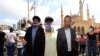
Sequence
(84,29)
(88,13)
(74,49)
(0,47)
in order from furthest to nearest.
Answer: (88,13) < (84,29) < (0,47) < (74,49)

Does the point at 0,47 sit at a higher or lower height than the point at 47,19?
lower

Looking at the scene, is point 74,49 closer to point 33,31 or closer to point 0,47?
point 33,31

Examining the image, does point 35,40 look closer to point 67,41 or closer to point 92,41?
point 67,41

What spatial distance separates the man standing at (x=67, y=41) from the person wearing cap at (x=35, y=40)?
1.52ft

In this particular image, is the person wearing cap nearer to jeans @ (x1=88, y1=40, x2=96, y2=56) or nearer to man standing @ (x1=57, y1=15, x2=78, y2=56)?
man standing @ (x1=57, y1=15, x2=78, y2=56)

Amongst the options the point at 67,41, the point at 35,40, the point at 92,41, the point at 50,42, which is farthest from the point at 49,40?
the point at 92,41

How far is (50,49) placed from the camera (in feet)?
31.5

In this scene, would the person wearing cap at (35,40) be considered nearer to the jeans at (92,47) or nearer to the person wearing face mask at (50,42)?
the person wearing face mask at (50,42)

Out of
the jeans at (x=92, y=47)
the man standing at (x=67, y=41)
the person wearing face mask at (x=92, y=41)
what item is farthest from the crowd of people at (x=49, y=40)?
the jeans at (x=92, y=47)

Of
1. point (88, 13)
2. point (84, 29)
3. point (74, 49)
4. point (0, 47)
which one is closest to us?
point (74, 49)

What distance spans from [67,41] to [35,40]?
82 centimetres

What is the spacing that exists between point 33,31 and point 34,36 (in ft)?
0.45

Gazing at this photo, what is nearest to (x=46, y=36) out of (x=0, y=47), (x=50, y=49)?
(x=50, y=49)

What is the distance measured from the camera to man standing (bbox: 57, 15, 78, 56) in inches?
363
